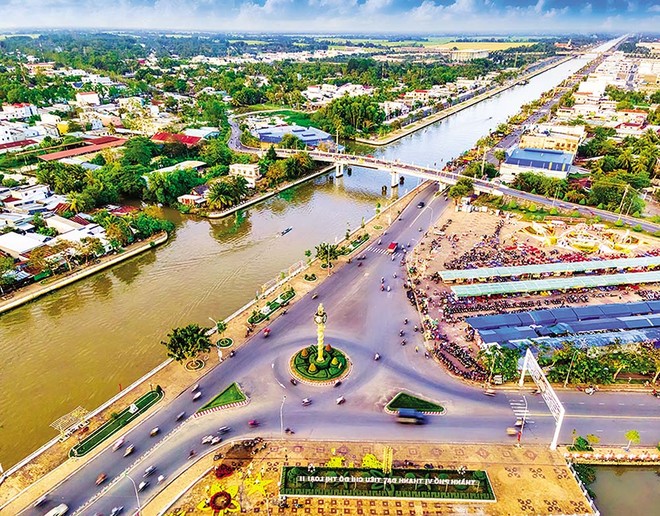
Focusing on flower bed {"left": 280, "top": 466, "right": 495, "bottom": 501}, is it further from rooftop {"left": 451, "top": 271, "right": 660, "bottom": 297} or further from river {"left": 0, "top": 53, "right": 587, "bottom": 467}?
rooftop {"left": 451, "top": 271, "right": 660, "bottom": 297}

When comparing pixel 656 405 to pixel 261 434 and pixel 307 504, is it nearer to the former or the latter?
pixel 307 504

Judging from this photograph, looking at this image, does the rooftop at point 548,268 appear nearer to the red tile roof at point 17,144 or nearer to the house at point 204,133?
the house at point 204,133

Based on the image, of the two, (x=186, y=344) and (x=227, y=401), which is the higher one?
(x=186, y=344)

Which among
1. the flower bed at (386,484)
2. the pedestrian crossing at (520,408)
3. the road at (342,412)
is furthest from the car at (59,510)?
the pedestrian crossing at (520,408)

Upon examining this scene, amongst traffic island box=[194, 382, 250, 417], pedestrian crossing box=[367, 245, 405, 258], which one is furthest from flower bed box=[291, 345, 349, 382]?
pedestrian crossing box=[367, 245, 405, 258]

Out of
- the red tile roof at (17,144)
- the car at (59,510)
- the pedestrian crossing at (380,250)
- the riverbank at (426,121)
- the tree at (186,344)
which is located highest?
the tree at (186,344)

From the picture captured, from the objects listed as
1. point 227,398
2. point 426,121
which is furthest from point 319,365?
point 426,121

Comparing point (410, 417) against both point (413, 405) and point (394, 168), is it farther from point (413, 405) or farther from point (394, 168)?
point (394, 168)
